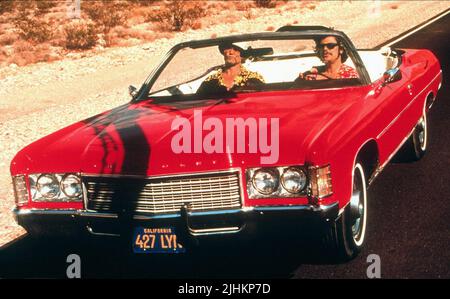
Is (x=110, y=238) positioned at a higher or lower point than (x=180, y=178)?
lower

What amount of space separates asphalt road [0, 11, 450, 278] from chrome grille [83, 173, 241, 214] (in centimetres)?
27

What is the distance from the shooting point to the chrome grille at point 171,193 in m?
4.32

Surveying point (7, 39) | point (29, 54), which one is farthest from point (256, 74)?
point (7, 39)

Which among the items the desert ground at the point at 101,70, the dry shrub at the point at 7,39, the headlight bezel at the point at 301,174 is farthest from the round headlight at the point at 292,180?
the dry shrub at the point at 7,39

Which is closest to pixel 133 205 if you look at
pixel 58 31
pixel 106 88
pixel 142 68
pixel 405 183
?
pixel 405 183

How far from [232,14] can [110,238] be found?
27530 millimetres

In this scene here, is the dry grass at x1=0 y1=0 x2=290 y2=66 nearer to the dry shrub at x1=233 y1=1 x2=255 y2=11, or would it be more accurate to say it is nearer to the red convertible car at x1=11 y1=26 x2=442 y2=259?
the dry shrub at x1=233 y1=1 x2=255 y2=11

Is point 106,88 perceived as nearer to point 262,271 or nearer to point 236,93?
point 236,93

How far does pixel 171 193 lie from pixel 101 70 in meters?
15.4

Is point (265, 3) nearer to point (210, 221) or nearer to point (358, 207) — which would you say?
point (358, 207)

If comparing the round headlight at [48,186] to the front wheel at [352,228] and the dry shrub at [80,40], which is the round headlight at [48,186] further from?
the dry shrub at [80,40]

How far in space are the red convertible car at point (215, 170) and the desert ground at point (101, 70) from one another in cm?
159

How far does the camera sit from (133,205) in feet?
14.5

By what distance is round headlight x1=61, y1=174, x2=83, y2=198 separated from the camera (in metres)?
4.59
